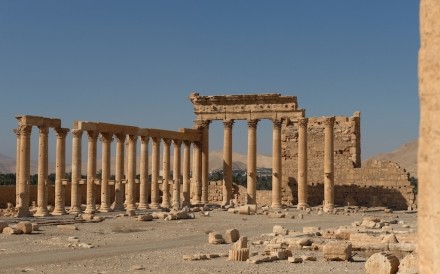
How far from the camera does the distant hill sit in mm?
142575

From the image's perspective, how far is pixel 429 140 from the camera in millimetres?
5871

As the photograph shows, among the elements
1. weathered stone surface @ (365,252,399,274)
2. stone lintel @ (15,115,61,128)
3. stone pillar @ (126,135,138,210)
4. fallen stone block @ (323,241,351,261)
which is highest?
stone lintel @ (15,115,61,128)

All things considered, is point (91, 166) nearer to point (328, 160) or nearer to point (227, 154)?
point (227, 154)

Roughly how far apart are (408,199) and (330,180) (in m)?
7.87

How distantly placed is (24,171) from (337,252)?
2504 centimetres

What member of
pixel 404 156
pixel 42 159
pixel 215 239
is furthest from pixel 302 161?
pixel 404 156

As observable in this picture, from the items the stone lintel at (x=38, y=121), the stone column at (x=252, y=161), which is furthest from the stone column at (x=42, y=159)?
the stone column at (x=252, y=161)

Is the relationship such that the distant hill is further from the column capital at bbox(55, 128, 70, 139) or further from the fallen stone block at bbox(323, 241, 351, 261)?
the fallen stone block at bbox(323, 241, 351, 261)

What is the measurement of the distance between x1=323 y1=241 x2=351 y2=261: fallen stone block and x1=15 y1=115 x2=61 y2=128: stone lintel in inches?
973

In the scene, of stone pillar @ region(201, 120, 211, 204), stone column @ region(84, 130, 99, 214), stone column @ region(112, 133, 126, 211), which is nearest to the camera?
stone column @ region(84, 130, 99, 214)

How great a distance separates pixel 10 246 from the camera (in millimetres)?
24953

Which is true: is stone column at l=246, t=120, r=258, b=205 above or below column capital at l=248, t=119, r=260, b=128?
below

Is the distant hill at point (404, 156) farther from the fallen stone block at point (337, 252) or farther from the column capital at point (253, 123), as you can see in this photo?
the fallen stone block at point (337, 252)

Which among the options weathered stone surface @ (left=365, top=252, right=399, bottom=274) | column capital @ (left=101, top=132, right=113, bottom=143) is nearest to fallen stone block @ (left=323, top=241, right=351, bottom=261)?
weathered stone surface @ (left=365, top=252, right=399, bottom=274)
